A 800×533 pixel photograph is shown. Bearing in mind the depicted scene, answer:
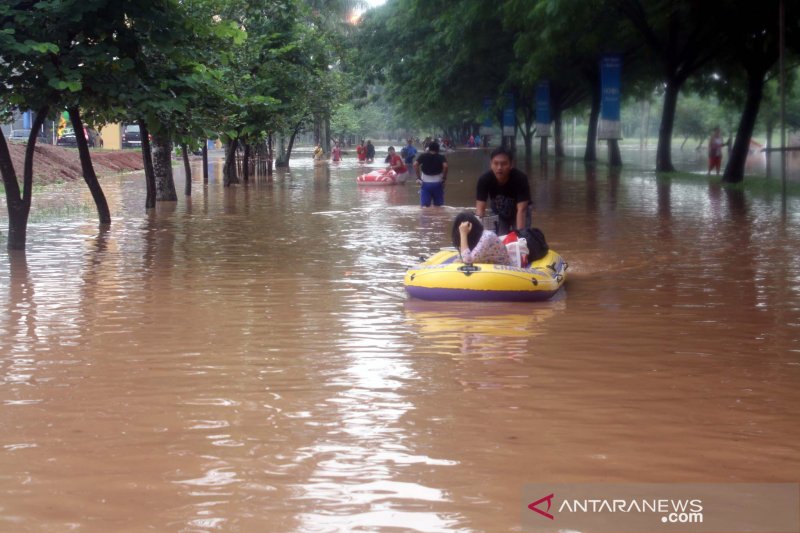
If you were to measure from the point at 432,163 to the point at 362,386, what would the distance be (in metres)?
16.8

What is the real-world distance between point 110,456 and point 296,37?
31.9 meters

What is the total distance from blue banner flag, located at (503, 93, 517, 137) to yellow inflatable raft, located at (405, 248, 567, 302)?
48.0 meters

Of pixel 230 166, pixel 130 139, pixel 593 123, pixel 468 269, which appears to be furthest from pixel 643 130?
pixel 468 269

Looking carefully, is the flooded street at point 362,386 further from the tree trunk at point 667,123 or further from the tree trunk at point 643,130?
the tree trunk at point 643,130

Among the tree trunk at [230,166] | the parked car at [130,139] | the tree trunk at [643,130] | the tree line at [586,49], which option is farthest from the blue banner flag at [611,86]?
the tree trunk at [643,130]

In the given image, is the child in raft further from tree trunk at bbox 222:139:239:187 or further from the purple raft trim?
tree trunk at bbox 222:139:239:187

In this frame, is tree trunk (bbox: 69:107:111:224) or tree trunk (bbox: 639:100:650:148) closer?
tree trunk (bbox: 69:107:111:224)

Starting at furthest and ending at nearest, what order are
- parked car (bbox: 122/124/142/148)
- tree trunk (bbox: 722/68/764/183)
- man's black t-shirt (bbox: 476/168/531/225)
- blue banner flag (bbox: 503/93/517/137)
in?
1. parked car (bbox: 122/124/142/148)
2. blue banner flag (bbox: 503/93/517/137)
3. tree trunk (bbox: 722/68/764/183)
4. man's black t-shirt (bbox: 476/168/531/225)

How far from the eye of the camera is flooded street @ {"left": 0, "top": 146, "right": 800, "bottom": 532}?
5.65 metres

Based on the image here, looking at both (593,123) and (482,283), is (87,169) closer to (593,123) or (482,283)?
(482,283)

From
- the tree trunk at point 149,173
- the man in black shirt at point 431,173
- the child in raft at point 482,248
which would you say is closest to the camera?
the child in raft at point 482,248

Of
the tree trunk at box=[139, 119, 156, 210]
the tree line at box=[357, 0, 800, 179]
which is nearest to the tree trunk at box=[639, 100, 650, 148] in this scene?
the tree line at box=[357, 0, 800, 179]
